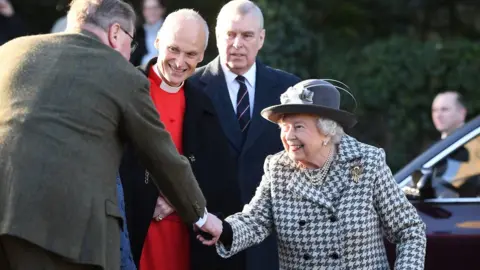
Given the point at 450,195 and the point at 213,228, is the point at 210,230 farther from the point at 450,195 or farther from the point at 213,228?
the point at 450,195

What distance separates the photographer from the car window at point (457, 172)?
7.07 metres

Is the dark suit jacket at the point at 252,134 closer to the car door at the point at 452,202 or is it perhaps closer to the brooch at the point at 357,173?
the car door at the point at 452,202

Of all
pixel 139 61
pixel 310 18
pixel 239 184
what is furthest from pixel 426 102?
pixel 239 184

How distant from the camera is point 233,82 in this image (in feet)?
22.0

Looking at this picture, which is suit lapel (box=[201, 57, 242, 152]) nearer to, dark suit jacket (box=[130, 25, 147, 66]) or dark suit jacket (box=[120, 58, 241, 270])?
dark suit jacket (box=[120, 58, 241, 270])

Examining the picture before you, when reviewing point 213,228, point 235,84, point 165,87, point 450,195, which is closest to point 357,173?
point 213,228

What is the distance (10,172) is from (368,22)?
9533 millimetres

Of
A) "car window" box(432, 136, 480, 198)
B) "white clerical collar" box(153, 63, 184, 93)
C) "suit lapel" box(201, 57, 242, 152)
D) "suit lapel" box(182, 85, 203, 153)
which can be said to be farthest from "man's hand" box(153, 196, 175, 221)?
"car window" box(432, 136, 480, 198)

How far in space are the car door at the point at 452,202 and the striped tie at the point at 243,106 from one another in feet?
3.65

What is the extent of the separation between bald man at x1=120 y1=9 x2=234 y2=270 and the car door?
148 centimetres

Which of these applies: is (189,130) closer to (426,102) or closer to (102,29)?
(102,29)

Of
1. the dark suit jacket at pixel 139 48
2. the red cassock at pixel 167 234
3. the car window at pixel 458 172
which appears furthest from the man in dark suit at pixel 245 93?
the dark suit jacket at pixel 139 48

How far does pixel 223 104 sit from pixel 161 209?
0.98 metres

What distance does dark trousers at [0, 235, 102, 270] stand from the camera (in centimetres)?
452
